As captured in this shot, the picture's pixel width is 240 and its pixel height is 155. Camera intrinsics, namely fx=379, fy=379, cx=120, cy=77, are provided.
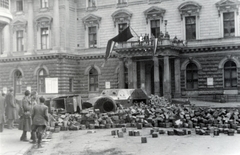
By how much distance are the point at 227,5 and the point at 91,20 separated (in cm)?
1384

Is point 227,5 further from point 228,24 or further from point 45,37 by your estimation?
point 45,37

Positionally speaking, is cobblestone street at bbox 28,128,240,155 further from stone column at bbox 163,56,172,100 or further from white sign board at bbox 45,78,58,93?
white sign board at bbox 45,78,58,93

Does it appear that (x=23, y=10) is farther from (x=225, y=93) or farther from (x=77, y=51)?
(x=225, y=93)

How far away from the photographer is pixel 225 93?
32.8 metres

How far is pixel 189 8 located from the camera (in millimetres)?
34406

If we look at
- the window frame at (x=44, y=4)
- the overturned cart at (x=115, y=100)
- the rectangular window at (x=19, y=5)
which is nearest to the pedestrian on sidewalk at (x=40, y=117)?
the overturned cart at (x=115, y=100)

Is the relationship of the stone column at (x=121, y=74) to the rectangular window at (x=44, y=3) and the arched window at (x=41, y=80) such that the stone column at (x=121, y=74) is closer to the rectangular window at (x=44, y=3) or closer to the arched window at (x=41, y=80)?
the arched window at (x=41, y=80)

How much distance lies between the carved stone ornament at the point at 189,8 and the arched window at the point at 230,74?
5344 millimetres

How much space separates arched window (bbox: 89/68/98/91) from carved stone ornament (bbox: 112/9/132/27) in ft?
18.4

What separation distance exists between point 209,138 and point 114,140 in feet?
11.1

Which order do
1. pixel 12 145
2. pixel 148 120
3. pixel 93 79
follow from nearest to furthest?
pixel 12 145 < pixel 148 120 < pixel 93 79

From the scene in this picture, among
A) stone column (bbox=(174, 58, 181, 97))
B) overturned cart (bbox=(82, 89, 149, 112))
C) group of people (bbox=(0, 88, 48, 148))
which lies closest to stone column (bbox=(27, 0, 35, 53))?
stone column (bbox=(174, 58, 181, 97))

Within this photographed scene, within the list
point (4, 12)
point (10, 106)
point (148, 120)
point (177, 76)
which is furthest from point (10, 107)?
point (177, 76)

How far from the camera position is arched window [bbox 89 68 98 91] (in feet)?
130
